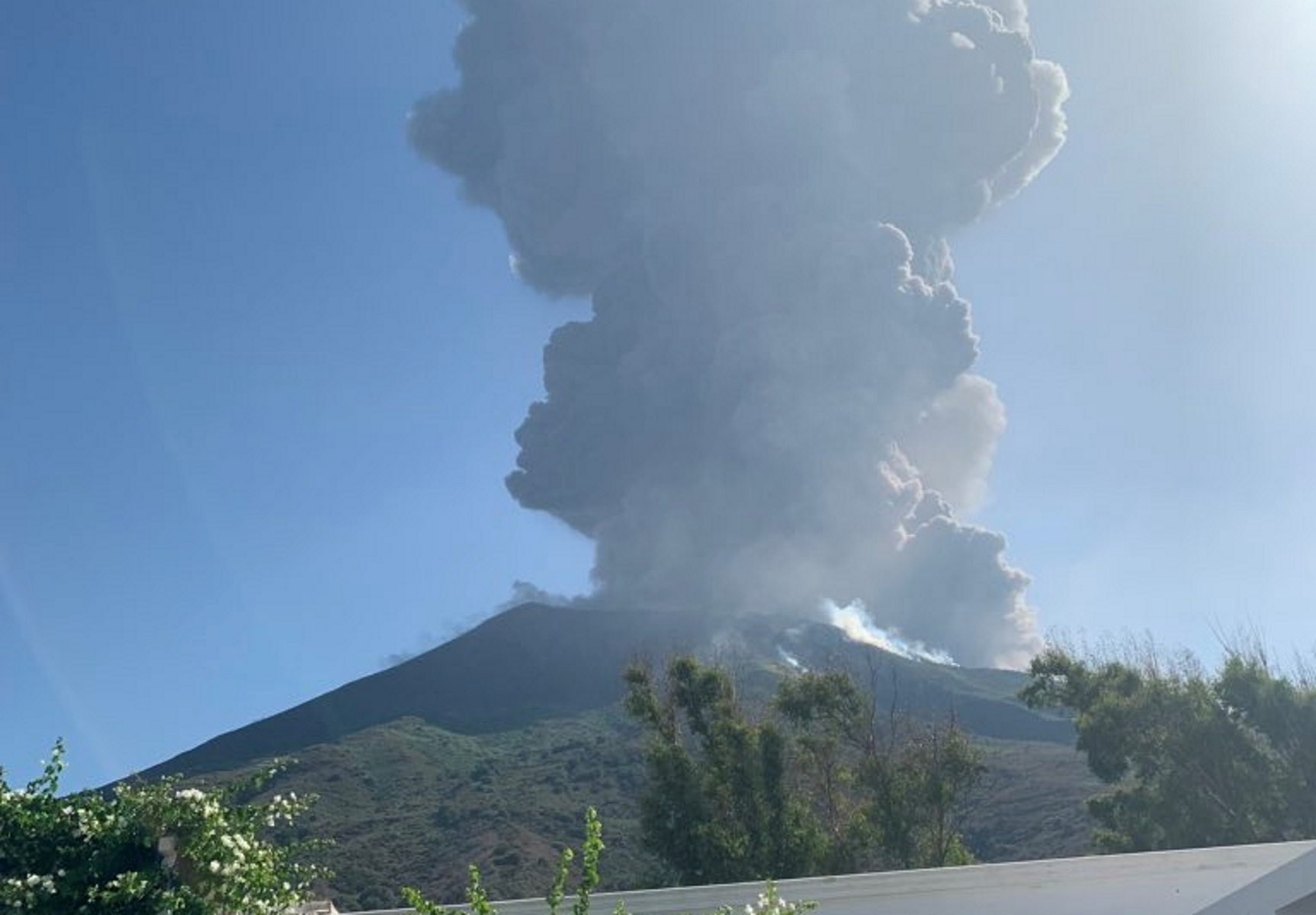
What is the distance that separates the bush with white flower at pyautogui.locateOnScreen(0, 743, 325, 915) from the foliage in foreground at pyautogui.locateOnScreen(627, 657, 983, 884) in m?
21.6

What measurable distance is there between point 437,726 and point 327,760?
683 inches

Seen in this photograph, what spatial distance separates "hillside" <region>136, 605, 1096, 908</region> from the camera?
4906cm

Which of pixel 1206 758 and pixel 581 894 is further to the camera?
pixel 1206 758

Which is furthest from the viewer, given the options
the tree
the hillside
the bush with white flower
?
the hillside

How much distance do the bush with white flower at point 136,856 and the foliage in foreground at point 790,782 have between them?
21.6m

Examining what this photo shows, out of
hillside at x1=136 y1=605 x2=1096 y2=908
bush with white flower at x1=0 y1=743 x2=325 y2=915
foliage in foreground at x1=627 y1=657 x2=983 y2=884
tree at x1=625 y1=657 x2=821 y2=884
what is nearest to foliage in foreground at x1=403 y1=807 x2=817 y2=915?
bush with white flower at x1=0 y1=743 x2=325 y2=915

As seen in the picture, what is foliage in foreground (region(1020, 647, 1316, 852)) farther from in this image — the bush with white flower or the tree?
the bush with white flower

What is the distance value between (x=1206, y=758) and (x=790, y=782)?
34.1ft

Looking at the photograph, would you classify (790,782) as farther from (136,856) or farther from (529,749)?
(529,749)

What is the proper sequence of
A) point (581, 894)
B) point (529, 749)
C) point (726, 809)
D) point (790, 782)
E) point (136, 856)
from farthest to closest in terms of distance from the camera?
point (529, 749) < point (790, 782) < point (726, 809) < point (136, 856) < point (581, 894)

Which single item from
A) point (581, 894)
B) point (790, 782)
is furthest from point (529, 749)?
point (581, 894)

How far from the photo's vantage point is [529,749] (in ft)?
272

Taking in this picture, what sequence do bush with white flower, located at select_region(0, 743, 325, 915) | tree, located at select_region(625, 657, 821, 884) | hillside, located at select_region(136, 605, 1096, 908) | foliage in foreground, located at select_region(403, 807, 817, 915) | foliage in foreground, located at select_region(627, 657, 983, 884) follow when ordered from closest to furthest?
1. foliage in foreground, located at select_region(403, 807, 817, 915)
2. bush with white flower, located at select_region(0, 743, 325, 915)
3. tree, located at select_region(625, 657, 821, 884)
4. foliage in foreground, located at select_region(627, 657, 983, 884)
5. hillside, located at select_region(136, 605, 1096, 908)

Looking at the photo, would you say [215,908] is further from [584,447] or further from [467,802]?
[584,447]
